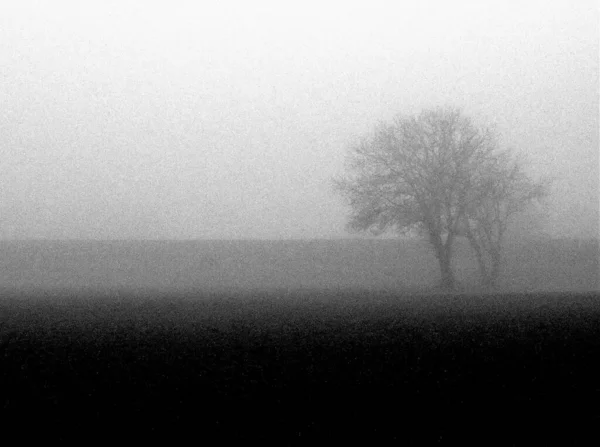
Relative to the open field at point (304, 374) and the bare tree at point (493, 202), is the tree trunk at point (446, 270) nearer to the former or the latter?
the bare tree at point (493, 202)

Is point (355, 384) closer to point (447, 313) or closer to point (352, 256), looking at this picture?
point (447, 313)

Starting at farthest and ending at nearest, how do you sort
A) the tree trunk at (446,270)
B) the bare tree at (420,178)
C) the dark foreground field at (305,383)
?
the bare tree at (420,178) < the tree trunk at (446,270) < the dark foreground field at (305,383)

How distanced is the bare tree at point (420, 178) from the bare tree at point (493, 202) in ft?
0.96

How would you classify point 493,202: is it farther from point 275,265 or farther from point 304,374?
point 304,374

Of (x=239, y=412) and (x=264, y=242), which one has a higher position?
(x=264, y=242)

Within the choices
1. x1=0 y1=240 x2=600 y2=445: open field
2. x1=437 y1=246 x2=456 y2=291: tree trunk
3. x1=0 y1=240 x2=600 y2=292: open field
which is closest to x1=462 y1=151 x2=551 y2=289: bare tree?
x1=0 y1=240 x2=600 y2=292: open field

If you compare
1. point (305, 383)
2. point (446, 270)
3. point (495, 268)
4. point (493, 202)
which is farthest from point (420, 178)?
point (305, 383)

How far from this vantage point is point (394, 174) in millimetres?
24656

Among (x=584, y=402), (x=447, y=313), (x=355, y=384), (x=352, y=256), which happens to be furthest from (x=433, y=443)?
(x=352, y=256)

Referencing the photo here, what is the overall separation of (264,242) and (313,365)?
33382 mm

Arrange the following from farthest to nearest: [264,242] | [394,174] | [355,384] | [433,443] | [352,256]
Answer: [264,242]
[352,256]
[394,174]
[355,384]
[433,443]

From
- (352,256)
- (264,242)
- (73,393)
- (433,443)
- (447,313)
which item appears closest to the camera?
(433,443)

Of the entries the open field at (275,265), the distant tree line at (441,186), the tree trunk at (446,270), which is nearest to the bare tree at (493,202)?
the distant tree line at (441,186)

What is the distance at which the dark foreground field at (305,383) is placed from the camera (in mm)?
3713
